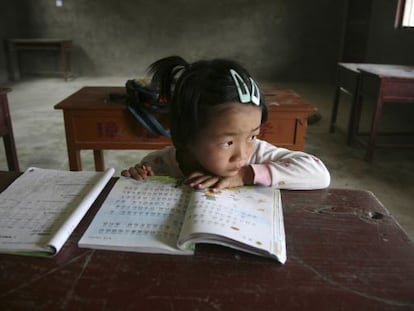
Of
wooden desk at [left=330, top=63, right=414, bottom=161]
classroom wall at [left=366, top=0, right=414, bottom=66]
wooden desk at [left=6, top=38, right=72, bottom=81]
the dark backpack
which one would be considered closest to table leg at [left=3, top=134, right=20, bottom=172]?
the dark backpack

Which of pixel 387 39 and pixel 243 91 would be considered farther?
pixel 387 39

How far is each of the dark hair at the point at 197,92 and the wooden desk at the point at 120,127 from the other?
3.89ft

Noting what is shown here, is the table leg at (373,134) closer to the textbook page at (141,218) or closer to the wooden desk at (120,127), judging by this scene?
the wooden desk at (120,127)

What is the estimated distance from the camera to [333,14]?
6719 millimetres

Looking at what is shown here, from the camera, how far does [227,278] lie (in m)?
0.53

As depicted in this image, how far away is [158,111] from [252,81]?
123cm

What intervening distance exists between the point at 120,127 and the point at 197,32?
5.44 metres

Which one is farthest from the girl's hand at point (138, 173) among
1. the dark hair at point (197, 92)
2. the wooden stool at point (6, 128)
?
the wooden stool at point (6, 128)

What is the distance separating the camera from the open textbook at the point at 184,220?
1.96 feet

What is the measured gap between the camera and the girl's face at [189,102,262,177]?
76cm

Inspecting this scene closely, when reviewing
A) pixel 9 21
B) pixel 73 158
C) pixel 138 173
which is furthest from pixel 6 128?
pixel 9 21

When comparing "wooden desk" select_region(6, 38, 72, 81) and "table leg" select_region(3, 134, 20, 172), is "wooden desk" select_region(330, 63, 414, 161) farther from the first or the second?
"wooden desk" select_region(6, 38, 72, 81)

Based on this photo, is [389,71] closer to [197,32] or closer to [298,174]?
[298,174]

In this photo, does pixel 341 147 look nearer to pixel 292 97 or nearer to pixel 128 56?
pixel 292 97
